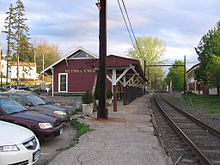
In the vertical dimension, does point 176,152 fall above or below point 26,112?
below

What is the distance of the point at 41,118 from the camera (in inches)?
286

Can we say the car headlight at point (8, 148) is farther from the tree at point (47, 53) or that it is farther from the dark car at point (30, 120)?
the tree at point (47, 53)

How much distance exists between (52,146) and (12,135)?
2.72 meters

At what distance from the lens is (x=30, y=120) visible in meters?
6.93

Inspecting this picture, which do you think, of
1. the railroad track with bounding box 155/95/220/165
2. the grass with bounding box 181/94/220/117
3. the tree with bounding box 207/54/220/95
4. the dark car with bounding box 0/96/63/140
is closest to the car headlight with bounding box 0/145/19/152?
the dark car with bounding box 0/96/63/140

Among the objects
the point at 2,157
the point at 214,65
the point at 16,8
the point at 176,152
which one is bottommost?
the point at 176,152

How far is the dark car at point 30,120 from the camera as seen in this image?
6.82 meters

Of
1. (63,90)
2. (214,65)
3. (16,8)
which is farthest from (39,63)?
(214,65)

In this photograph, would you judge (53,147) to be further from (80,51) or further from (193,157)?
(80,51)

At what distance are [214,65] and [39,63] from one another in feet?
239

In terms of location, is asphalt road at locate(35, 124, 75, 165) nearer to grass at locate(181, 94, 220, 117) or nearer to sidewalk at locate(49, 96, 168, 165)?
sidewalk at locate(49, 96, 168, 165)

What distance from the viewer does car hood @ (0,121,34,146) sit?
434cm

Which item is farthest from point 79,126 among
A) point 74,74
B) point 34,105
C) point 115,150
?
point 74,74

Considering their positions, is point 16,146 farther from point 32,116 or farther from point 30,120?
point 32,116
